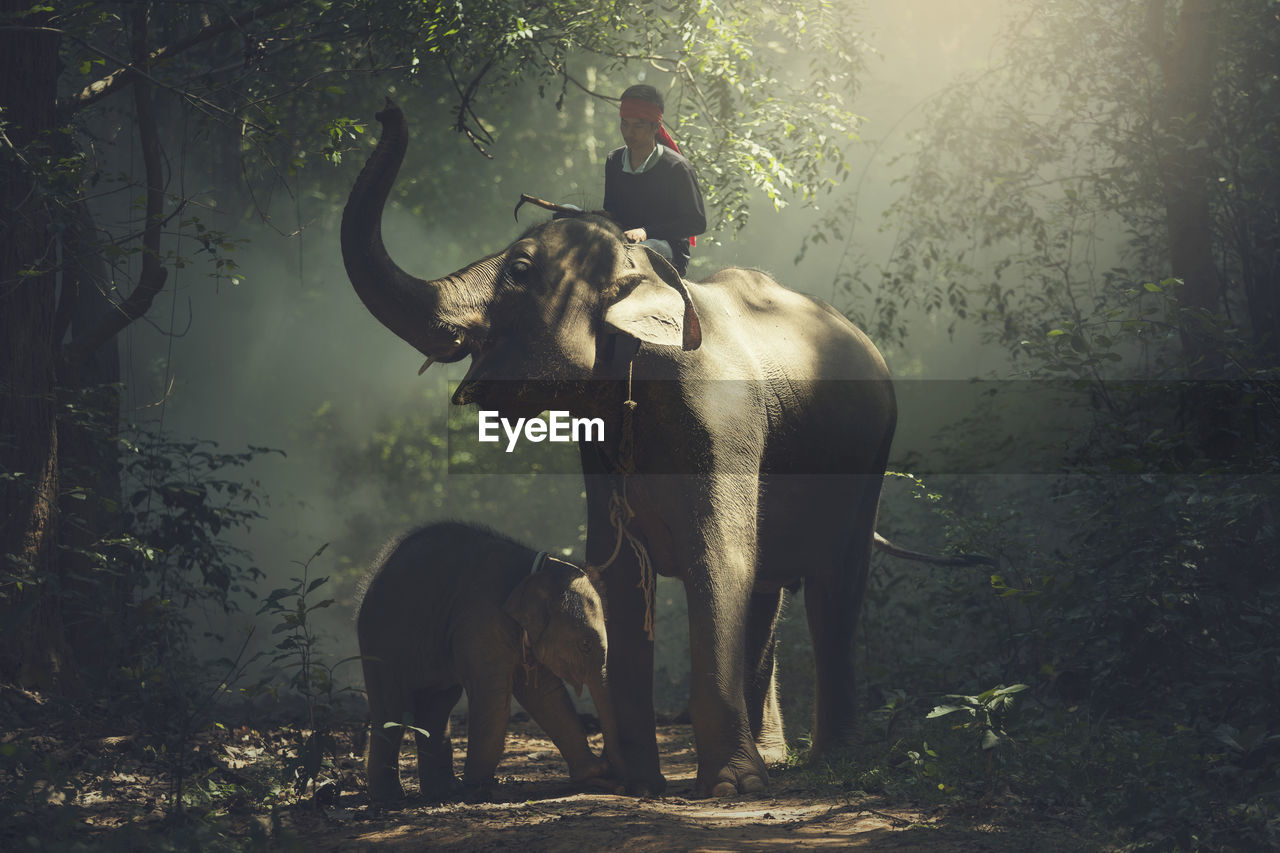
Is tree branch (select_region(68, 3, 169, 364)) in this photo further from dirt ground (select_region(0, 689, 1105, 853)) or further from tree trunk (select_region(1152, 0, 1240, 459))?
tree trunk (select_region(1152, 0, 1240, 459))

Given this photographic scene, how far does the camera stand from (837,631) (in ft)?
23.7

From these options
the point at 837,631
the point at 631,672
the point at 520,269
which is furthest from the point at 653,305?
the point at 837,631

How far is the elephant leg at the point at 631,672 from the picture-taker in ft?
20.5

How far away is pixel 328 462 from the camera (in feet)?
72.2

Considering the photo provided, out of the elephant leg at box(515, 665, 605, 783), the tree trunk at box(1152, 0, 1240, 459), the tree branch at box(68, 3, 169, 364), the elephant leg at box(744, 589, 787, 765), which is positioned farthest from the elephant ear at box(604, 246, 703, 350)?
the tree trunk at box(1152, 0, 1240, 459)

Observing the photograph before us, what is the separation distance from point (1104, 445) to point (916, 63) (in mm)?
14232

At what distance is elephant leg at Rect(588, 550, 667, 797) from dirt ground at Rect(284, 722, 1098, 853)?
248 millimetres

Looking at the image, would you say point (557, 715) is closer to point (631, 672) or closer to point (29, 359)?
point (631, 672)

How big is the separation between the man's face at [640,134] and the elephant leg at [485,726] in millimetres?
2956

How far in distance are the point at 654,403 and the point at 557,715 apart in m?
1.80

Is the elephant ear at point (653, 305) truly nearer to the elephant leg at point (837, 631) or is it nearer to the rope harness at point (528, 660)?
the rope harness at point (528, 660)

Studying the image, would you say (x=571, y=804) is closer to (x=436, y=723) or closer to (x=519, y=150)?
(x=436, y=723)

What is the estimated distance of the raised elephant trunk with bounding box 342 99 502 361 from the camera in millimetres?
A: 4953

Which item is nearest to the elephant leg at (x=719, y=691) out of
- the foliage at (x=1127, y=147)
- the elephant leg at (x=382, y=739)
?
the elephant leg at (x=382, y=739)
